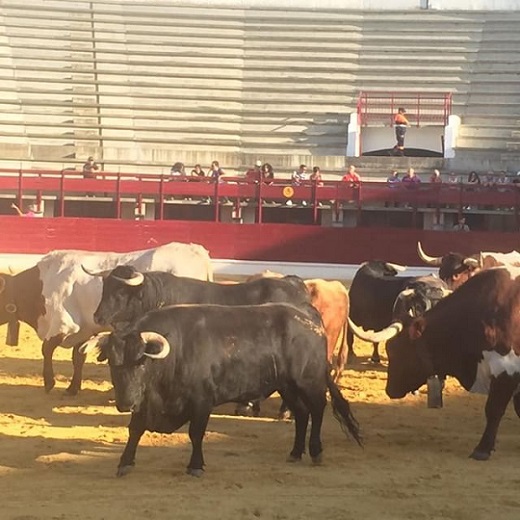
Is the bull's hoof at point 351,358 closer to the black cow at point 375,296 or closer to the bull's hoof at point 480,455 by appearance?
the black cow at point 375,296

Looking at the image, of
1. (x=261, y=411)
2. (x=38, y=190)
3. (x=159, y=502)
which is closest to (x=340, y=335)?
(x=261, y=411)

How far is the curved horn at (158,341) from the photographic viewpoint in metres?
5.68

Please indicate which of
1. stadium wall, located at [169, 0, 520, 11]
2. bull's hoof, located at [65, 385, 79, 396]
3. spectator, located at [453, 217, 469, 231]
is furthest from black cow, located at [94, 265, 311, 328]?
stadium wall, located at [169, 0, 520, 11]

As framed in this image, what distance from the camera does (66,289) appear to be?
8.86 meters

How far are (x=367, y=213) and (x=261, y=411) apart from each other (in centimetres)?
1275

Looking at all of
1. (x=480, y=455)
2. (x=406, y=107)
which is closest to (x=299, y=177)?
(x=406, y=107)

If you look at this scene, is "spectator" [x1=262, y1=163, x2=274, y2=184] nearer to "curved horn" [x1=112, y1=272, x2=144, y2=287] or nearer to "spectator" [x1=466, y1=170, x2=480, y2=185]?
"spectator" [x1=466, y1=170, x2=480, y2=185]

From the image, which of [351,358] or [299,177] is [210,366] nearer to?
[351,358]

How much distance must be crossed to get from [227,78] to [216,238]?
8.47 m

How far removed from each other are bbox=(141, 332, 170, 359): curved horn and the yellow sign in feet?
45.2

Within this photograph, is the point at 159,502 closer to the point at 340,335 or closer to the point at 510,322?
the point at 510,322

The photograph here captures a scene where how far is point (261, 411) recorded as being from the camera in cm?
777

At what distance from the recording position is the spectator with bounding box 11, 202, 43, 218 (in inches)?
771

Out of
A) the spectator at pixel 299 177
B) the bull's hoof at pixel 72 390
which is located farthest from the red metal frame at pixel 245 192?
the bull's hoof at pixel 72 390
